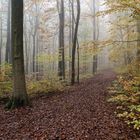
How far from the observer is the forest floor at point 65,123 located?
21.5 feet

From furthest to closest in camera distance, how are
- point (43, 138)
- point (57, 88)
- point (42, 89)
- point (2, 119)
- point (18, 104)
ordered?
point (57, 88), point (42, 89), point (18, 104), point (2, 119), point (43, 138)

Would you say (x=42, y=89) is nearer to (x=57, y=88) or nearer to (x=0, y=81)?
(x=57, y=88)

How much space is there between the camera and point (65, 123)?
24.7 feet

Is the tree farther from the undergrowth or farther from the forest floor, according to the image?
the undergrowth

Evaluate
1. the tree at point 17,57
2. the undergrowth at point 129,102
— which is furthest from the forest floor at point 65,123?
the tree at point 17,57

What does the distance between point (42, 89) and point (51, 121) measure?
19.4 feet

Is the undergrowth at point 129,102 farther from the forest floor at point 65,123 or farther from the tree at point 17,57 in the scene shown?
the tree at point 17,57

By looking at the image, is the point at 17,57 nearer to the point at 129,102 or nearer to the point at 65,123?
the point at 65,123

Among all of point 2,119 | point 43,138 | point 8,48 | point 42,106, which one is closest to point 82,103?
point 42,106

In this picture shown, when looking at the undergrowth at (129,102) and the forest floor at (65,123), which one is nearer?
the forest floor at (65,123)

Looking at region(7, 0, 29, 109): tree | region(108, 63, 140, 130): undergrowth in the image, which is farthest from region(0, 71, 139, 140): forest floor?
region(7, 0, 29, 109): tree

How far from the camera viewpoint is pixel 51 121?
7852 mm

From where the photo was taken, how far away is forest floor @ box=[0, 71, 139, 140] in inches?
258

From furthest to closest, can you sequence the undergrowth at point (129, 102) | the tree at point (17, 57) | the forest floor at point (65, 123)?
1. the tree at point (17, 57)
2. the undergrowth at point (129, 102)
3. the forest floor at point (65, 123)
